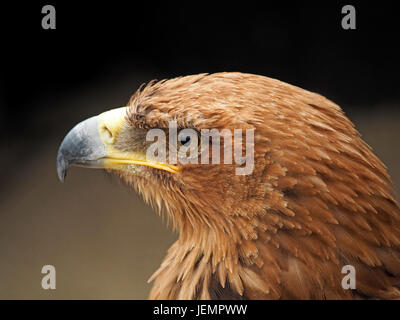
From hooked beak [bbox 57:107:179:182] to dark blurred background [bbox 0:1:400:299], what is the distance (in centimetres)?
219

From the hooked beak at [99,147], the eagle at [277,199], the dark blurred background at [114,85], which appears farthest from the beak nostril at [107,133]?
the dark blurred background at [114,85]

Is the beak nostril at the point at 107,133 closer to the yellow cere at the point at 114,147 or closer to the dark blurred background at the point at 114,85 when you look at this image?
the yellow cere at the point at 114,147

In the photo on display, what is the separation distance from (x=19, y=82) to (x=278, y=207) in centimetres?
338

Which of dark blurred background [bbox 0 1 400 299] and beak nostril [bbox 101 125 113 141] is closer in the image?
beak nostril [bbox 101 125 113 141]

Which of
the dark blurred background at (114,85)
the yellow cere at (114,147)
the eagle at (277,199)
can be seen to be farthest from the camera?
the dark blurred background at (114,85)

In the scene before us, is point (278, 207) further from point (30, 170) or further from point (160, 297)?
point (30, 170)

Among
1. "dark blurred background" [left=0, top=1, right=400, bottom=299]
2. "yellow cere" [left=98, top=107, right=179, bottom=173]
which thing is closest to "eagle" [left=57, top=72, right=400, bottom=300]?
"yellow cere" [left=98, top=107, right=179, bottom=173]

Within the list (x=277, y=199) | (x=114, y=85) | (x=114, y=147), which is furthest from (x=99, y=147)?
(x=114, y=85)

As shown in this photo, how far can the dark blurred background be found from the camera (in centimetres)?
414

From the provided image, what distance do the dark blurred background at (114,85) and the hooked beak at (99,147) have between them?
86.2 inches

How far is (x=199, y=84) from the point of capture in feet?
5.76

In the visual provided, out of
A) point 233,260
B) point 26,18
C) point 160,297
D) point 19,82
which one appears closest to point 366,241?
point 233,260

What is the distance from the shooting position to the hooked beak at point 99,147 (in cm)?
186

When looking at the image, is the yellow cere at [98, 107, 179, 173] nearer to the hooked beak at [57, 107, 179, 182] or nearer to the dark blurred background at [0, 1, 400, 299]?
the hooked beak at [57, 107, 179, 182]
